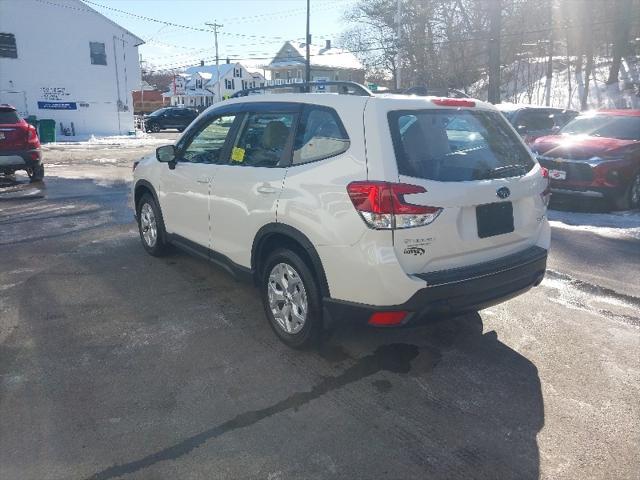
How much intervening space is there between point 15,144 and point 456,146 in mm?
10623

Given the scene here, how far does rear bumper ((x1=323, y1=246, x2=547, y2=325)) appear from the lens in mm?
3080

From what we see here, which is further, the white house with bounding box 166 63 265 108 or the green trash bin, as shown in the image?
the white house with bounding box 166 63 265 108

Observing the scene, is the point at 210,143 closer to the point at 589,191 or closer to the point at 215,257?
the point at 215,257

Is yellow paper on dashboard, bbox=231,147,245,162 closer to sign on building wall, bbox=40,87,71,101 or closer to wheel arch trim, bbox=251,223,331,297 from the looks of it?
wheel arch trim, bbox=251,223,331,297

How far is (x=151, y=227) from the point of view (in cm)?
584

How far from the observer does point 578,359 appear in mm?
3686

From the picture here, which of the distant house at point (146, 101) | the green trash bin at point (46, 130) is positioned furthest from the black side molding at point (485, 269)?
the distant house at point (146, 101)

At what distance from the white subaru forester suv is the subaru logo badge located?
11 mm

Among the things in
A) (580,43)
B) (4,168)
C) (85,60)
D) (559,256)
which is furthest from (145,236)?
(580,43)

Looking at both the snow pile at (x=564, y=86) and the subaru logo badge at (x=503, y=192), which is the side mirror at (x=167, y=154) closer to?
the subaru logo badge at (x=503, y=192)

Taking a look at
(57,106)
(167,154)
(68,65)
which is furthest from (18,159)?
(68,65)

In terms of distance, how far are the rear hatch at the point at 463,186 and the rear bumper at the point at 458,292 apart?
7cm

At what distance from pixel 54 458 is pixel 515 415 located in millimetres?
2487

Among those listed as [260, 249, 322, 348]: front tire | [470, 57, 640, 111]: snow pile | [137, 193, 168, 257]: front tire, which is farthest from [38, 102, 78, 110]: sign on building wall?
[260, 249, 322, 348]: front tire
